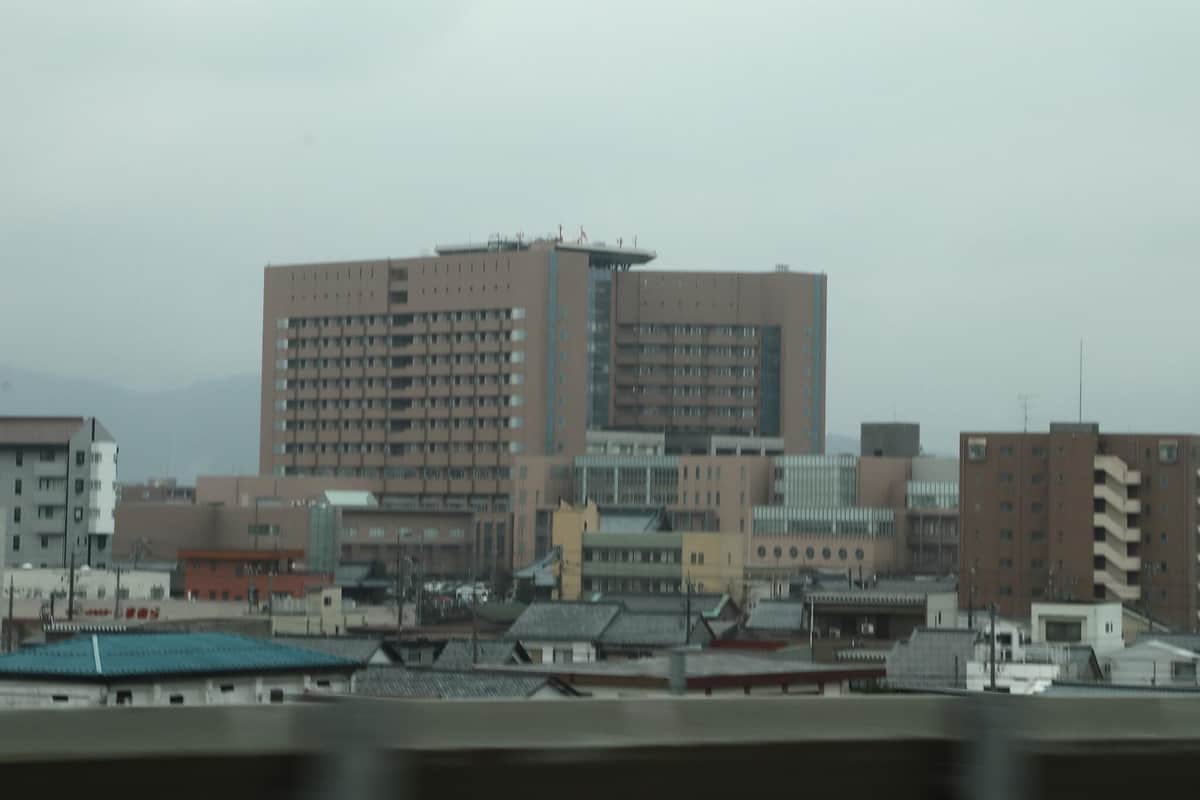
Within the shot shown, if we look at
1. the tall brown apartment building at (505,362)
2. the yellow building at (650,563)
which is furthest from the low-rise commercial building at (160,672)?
the tall brown apartment building at (505,362)

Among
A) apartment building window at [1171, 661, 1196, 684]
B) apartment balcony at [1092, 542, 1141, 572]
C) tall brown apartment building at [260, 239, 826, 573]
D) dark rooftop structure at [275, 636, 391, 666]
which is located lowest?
apartment building window at [1171, 661, 1196, 684]

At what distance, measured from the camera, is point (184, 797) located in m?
2.27

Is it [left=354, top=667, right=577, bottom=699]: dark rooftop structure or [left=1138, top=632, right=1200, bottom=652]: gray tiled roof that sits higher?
[left=354, top=667, right=577, bottom=699]: dark rooftop structure

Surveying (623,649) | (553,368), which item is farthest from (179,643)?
(553,368)

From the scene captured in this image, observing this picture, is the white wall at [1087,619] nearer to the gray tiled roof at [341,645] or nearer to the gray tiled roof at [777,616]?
the gray tiled roof at [777,616]

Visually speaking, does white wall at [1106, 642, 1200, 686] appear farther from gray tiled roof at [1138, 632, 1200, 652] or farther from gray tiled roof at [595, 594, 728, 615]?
gray tiled roof at [595, 594, 728, 615]

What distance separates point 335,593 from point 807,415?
4476 cm

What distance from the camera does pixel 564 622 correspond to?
99.1ft

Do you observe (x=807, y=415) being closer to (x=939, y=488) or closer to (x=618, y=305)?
(x=618, y=305)

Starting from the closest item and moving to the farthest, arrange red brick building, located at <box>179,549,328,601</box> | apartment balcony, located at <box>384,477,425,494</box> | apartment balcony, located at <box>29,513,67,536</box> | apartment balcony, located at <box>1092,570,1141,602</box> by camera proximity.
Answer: apartment balcony, located at <box>1092,570,1141,602</box> → red brick building, located at <box>179,549,328,601</box> → apartment balcony, located at <box>29,513,67,536</box> → apartment balcony, located at <box>384,477,425,494</box>

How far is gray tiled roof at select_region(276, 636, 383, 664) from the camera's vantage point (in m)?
20.3

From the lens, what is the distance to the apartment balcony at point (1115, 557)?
141 ft

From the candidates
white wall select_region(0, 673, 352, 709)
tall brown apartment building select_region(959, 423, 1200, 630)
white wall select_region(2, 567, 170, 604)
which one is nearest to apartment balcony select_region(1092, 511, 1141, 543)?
tall brown apartment building select_region(959, 423, 1200, 630)

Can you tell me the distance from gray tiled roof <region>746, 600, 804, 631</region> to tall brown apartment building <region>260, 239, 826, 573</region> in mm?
38340
